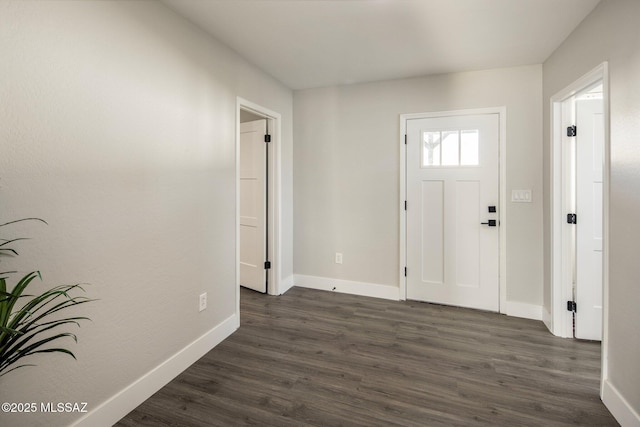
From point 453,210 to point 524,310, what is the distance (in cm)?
120

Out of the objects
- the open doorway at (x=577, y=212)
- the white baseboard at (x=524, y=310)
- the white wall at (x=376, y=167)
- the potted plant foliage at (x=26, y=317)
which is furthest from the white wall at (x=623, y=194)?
the potted plant foliage at (x=26, y=317)

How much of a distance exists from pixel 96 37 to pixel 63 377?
68.2 inches

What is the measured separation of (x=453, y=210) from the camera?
128 inches

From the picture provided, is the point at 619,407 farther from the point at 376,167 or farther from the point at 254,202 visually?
the point at 254,202

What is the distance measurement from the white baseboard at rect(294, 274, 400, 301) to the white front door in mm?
218

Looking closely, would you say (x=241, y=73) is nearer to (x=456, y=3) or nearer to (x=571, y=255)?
(x=456, y=3)

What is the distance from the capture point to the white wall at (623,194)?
1.61 m

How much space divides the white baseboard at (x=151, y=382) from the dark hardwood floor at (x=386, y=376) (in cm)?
6

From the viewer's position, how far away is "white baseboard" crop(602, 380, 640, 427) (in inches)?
62.3

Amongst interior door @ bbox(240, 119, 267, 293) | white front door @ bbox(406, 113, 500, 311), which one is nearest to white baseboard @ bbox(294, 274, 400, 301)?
white front door @ bbox(406, 113, 500, 311)

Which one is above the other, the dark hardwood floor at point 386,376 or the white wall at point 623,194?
the white wall at point 623,194

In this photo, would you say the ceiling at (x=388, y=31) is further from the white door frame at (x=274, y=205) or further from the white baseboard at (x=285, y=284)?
Result: the white baseboard at (x=285, y=284)

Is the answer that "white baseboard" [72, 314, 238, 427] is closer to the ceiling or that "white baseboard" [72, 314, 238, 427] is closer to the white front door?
the white front door

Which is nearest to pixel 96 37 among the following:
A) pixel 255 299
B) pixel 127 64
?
pixel 127 64
